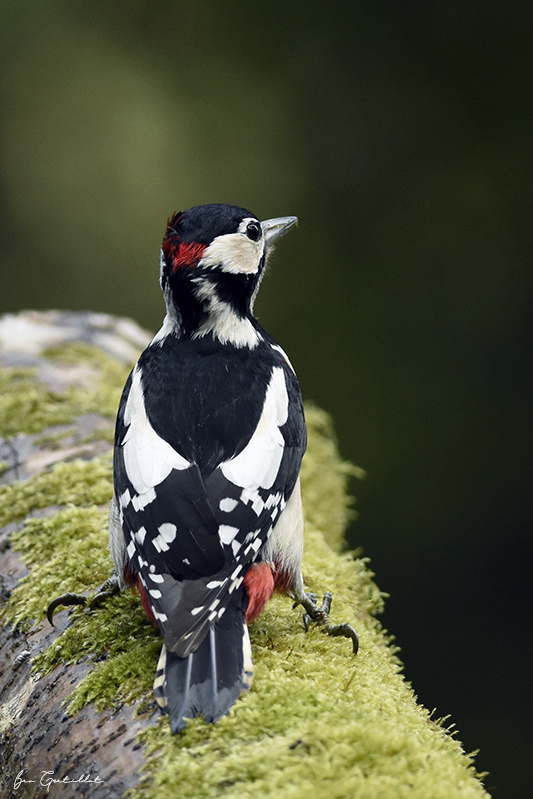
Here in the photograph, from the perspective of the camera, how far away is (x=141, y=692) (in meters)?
1.81

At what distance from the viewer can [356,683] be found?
73.4 inches

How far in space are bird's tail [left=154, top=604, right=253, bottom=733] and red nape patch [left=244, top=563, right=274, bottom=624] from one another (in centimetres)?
18

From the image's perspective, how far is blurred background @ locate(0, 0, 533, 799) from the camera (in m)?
6.62

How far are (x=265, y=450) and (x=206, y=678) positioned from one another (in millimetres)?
684

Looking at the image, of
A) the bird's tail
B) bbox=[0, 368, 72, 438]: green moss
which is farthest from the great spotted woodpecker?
bbox=[0, 368, 72, 438]: green moss

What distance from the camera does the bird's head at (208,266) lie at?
2391 mm

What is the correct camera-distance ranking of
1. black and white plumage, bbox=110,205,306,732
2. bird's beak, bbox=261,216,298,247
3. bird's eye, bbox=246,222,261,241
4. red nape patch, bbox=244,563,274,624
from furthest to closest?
bird's beak, bbox=261,216,298,247, bird's eye, bbox=246,222,261,241, red nape patch, bbox=244,563,274,624, black and white plumage, bbox=110,205,306,732

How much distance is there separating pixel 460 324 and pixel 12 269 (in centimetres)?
563

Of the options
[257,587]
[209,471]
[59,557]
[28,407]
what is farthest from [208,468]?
[28,407]

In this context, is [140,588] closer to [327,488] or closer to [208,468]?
[208,468]

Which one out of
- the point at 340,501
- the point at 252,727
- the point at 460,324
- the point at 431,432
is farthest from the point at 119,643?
the point at 460,324

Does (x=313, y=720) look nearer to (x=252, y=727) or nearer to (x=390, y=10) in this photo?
(x=252, y=727)

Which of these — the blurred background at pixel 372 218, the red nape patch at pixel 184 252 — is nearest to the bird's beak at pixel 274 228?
the red nape patch at pixel 184 252

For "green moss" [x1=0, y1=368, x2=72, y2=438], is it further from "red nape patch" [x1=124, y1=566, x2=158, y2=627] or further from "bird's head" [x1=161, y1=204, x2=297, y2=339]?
"red nape patch" [x1=124, y1=566, x2=158, y2=627]
